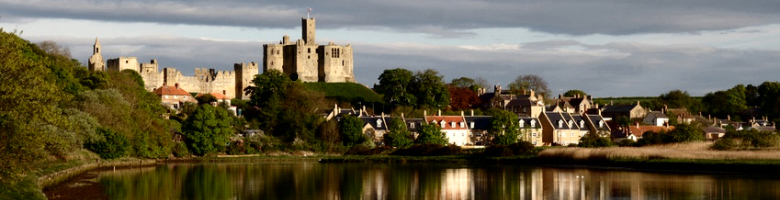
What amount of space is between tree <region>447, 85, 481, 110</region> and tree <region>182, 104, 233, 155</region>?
44511 mm

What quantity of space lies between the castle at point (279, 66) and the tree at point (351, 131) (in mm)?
47219

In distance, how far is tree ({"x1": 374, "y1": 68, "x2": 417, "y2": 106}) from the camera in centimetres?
11481

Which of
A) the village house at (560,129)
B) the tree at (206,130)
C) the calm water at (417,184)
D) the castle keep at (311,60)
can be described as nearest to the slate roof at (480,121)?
the village house at (560,129)

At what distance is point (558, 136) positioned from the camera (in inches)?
3812

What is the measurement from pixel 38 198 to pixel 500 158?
139 ft

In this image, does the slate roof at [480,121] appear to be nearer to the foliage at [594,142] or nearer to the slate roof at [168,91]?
the foliage at [594,142]

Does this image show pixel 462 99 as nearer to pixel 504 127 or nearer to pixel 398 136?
pixel 504 127

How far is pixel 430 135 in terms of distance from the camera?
86500mm

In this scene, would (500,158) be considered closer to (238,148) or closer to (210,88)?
(238,148)

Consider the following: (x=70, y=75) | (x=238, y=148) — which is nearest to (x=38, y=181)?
(x=70, y=75)

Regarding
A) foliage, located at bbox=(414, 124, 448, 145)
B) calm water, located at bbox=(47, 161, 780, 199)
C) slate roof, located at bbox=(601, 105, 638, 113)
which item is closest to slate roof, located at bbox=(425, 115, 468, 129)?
foliage, located at bbox=(414, 124, 448, 145)

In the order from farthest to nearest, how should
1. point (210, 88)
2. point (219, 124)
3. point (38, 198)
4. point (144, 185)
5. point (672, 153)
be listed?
point (210, 88) < point (219, 124) < point (672, 153) < point (144, 185) < point (38, 198)

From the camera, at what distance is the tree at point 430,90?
11255cm

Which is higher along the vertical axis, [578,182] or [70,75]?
[70,75]
